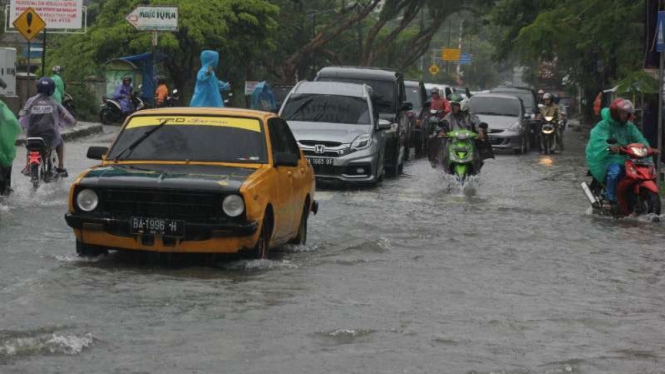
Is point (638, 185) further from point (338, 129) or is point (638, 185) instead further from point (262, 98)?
point (262, 98)

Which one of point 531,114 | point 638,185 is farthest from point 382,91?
point 531,114

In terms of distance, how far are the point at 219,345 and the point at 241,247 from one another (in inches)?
126

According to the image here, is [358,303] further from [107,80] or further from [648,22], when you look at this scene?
[107,80]

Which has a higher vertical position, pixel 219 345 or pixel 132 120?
pixel 132 120

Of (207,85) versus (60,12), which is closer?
(207,85)

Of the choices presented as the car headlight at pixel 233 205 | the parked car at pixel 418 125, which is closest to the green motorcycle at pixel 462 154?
the parked car at pixel 418 125

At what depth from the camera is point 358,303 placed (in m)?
9.93

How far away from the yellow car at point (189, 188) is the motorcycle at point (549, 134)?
73.3ft

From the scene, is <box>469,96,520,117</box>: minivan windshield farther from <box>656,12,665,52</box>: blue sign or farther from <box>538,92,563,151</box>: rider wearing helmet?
<box>656,12,665,52</box>: blue sign

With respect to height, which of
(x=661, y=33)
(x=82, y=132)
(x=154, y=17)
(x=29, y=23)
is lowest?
(x=82, y=132)

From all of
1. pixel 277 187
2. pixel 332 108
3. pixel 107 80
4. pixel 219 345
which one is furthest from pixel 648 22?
pixel 107 80

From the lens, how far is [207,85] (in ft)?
74.3

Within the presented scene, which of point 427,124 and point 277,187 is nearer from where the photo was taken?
point 277,187

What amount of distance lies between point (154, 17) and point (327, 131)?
1210 centimetres
